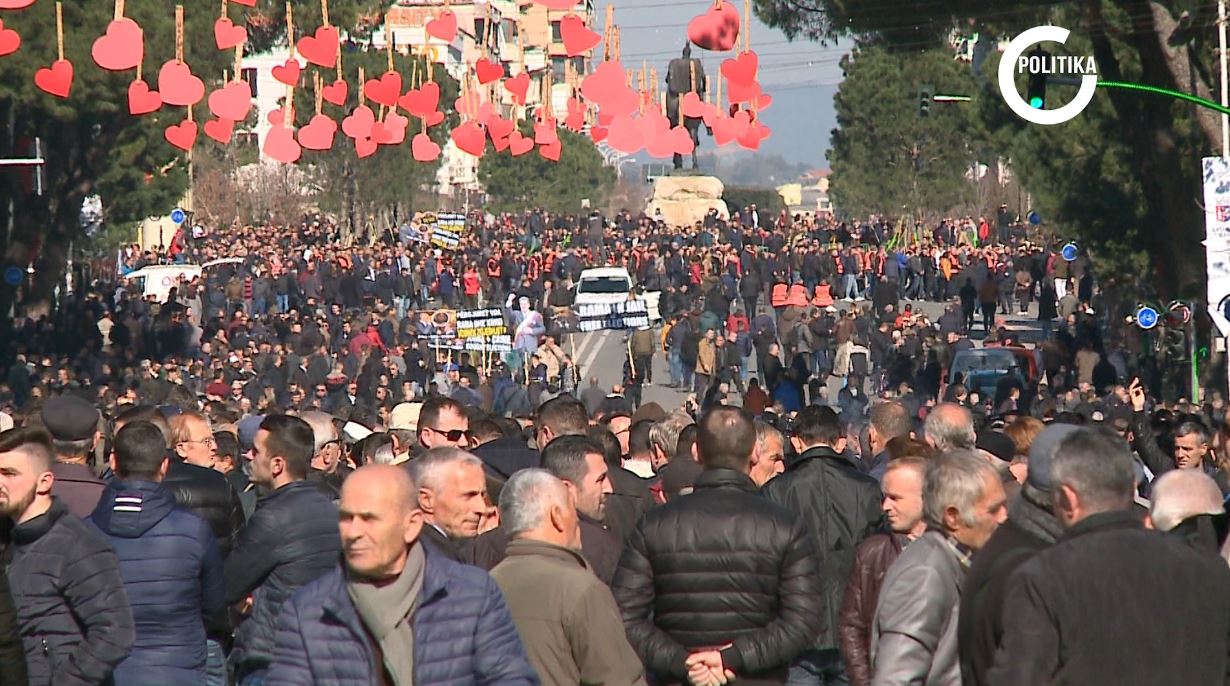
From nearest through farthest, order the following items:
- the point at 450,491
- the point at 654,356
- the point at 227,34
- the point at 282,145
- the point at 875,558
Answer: the point at 450,491, the point at 875,558, the point at 227,34, the point at 282,145, the point at 654,356

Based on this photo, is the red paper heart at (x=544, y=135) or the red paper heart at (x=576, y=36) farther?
the red paper heart at (x=544, y=135)

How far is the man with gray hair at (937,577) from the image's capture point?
19.4 feet

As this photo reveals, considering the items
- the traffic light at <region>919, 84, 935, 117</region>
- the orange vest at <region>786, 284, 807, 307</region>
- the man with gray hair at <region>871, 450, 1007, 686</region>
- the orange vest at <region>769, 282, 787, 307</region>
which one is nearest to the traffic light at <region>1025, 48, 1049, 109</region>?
the traffic light at <region>919, 84, 935, 117</region>

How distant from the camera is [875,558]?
6.99 meters

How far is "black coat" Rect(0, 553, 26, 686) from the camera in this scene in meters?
6.03

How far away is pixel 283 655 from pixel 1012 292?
146 feet

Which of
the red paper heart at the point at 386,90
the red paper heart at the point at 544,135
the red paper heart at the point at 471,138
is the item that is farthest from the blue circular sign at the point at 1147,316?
the red paper heart at the point at 386,90

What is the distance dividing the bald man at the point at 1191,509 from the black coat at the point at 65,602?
10.2 ft

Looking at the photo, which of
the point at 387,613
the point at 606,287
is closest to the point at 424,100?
the point at 387,613

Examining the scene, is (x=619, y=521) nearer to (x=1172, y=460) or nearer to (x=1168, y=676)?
(x=1168, y=676)

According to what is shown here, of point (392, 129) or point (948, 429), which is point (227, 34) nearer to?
point (392, 129)

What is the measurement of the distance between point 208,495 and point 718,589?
8.56 ft

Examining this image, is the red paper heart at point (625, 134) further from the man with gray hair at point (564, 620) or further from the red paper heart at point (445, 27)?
the man with gray hair at point (564, 620)

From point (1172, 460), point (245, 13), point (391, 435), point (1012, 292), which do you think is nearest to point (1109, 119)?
point (1012, 292)
